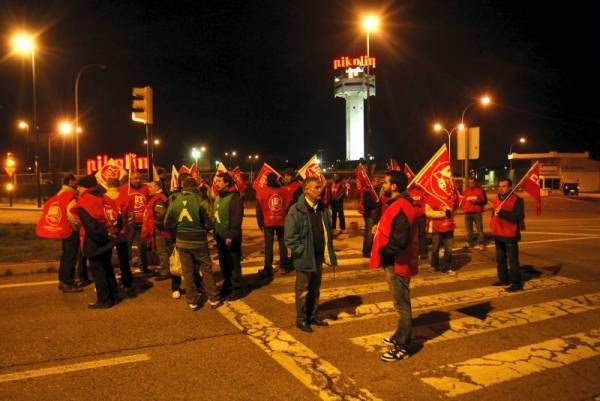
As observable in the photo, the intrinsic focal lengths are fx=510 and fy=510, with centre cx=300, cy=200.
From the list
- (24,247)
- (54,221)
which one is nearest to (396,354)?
(54,221)

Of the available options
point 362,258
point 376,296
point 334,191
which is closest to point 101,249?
point 376,296

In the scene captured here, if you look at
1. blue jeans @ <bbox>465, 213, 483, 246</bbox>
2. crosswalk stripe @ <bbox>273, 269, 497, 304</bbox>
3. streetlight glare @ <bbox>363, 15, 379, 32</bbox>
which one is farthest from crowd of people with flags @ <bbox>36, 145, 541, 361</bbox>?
streetlight glare @ <bbox>363, 15, 379, 32</bbox>

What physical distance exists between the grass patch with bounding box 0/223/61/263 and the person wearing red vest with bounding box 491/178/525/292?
8.43 meters

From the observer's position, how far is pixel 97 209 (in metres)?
7.02

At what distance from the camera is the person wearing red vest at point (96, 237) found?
22.6 feet

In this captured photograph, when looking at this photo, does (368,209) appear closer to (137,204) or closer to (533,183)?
(533,183)

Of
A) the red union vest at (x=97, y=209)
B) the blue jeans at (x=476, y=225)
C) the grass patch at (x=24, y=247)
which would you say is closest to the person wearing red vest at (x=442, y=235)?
the blue jeans at (x=476, y=225)

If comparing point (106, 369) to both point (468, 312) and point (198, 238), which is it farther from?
point (468, 312)

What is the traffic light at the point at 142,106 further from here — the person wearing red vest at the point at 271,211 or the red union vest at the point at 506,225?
the red union vest at the point at 506,225

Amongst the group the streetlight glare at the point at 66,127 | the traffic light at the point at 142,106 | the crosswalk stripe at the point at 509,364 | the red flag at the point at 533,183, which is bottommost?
the crosswalk stripe at the point at 509,364

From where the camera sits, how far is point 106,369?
4840 mm

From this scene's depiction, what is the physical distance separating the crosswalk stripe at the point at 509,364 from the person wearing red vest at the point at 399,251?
1.59 feet

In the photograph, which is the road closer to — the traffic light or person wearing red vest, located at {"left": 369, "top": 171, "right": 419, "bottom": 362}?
person wearing red vest, located at {"left": 369, "top": 171, "right": 419, "bottom": 362}

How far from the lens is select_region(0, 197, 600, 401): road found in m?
4.47
